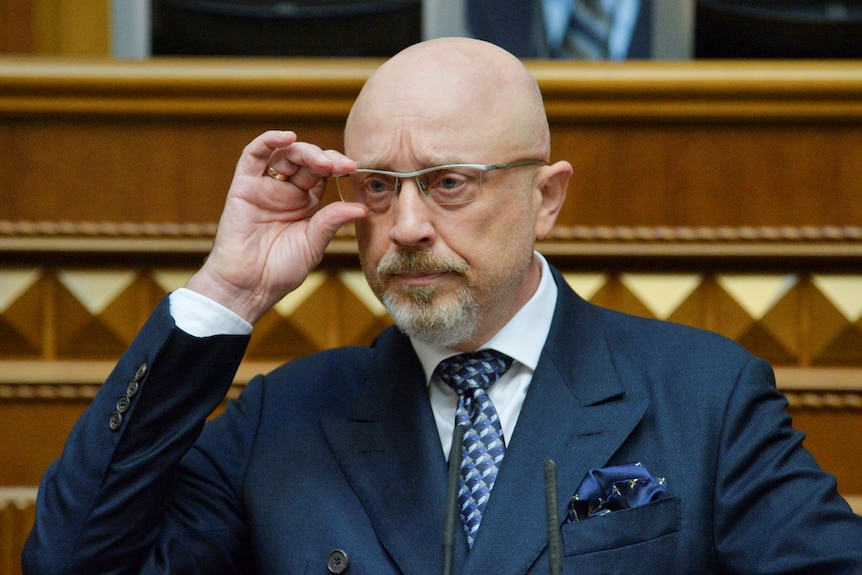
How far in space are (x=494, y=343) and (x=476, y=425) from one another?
0.15 m

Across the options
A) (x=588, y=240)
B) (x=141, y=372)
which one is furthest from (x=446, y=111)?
(x=588, y=240)

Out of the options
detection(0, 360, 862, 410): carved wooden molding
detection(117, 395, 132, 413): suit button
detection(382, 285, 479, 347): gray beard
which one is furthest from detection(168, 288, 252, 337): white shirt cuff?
detection(0, 360, 862, 410): carved wooden molding

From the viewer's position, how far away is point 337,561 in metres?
1.58

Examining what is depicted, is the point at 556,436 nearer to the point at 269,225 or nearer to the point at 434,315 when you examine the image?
the point at 434,315

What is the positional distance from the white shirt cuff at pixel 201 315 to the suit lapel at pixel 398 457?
0.86 feet

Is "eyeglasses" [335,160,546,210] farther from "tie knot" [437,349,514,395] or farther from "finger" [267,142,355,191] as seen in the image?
"tie knot" [437,349,514,395]

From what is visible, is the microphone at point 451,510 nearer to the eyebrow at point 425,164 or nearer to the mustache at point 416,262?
the mustache at point 416,262

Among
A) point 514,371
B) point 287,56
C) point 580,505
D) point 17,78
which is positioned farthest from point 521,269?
point 17,78

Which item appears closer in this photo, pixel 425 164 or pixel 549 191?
pixel 425 164

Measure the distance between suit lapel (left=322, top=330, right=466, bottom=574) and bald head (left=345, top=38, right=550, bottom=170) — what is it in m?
0.37

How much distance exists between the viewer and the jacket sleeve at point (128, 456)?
1561mm

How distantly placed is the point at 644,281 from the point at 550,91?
503 millimetres

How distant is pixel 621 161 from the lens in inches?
94.3

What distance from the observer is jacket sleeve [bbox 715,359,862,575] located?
143 centimetres
